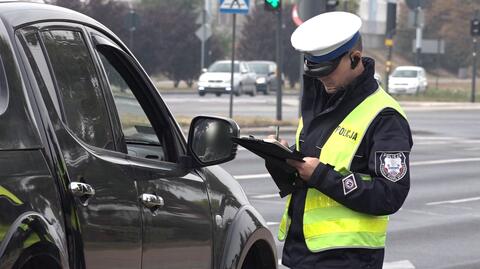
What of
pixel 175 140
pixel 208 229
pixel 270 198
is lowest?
pixel 270 198

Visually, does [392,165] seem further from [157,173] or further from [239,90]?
[239,90]

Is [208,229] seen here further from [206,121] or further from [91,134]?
[91,134]

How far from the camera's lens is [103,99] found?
4.45 metres

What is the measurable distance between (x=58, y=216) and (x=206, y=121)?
1192 mm

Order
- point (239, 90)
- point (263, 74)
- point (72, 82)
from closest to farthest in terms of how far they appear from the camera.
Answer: point (72, 82), point (239, 90), point (263, 74)

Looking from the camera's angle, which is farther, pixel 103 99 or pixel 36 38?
pixel 103 99

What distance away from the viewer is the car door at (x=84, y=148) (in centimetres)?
393

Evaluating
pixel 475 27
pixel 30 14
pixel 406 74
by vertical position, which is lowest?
pixel 406 74

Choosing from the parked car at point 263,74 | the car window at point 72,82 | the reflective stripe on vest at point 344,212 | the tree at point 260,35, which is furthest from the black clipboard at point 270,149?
the tree at point 260,35

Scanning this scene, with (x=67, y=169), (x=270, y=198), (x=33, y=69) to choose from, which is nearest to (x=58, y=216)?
(x=67, y=169)

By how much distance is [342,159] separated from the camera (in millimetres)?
4461

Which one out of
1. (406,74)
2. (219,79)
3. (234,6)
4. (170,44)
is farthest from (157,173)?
(170,44)

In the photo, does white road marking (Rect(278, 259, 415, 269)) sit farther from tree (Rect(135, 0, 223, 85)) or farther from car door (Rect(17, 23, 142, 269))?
tree (Rect(135, 0, 223, 85))

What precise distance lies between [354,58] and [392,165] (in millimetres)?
414
